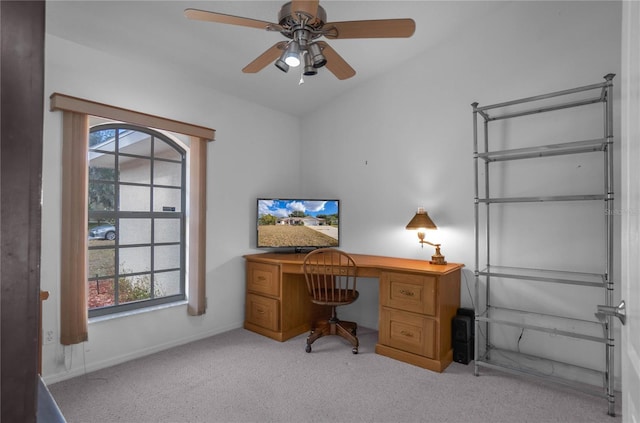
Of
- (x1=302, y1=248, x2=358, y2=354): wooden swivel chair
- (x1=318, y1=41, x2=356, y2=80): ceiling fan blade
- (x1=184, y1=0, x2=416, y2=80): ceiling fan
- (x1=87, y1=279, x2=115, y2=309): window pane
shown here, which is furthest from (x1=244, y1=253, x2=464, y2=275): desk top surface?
(x1=184, y1=0, x2=416, y2=80): ceiling fan

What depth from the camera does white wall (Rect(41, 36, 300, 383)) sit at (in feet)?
7.75

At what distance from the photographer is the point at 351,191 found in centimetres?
380

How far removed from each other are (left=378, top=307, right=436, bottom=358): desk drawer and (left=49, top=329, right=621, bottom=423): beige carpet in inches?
6.0

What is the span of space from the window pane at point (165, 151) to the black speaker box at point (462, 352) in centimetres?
311

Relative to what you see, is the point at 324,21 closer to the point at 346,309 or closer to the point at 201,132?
the point at 201,132

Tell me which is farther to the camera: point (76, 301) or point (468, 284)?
point (468, 284)

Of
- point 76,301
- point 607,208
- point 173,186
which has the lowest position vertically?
point 76,301

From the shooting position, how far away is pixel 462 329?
272cm

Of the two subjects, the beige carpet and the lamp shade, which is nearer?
the beige carpet

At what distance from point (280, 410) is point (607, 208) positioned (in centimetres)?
250

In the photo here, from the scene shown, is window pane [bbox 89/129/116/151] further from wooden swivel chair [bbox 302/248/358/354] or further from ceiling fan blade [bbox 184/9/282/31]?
wooden swivel chair [bbox 302/248/358/354]

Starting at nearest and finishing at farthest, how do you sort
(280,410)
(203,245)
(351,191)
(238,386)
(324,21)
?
1. (324,21)
2. (280,410)
3. (238,386)
4. (203,245)
5. (351,191)

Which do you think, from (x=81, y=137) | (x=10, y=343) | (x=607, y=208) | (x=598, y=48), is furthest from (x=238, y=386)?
(x=598, y=48)

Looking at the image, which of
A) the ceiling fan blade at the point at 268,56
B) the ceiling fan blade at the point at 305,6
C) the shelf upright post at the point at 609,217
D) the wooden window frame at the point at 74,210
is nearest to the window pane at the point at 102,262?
the wooden window frame at the point at 74,210
